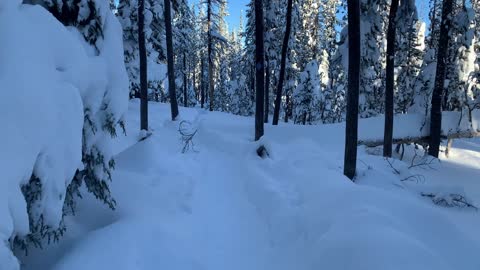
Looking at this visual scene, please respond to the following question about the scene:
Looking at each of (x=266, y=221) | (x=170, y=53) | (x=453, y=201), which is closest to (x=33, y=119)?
(x=266, y=221)

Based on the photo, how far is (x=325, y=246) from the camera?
5.82m

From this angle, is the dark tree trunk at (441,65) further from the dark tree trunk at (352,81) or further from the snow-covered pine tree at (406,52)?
the dark tree trunk at (352,81)

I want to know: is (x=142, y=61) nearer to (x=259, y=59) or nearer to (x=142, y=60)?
(x=142, y=60)

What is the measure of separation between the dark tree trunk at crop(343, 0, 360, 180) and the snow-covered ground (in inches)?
23.0

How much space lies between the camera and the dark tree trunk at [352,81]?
902cm

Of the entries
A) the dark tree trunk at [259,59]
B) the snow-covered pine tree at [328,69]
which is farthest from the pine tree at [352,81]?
the snow-covered pine tree at [328,69]

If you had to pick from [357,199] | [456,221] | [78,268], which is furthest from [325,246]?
[78,268]

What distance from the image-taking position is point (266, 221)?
7988 mm

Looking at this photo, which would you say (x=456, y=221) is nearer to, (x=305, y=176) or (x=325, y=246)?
(x=325, y=246)

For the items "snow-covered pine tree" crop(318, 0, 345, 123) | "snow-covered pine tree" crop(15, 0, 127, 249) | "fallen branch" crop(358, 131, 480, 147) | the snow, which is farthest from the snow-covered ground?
"snow-covered pine tree" crop(318, 0, 345, 123)

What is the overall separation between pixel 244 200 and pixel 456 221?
447 centimetres

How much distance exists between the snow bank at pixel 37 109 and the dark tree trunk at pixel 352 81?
6019 millimetres

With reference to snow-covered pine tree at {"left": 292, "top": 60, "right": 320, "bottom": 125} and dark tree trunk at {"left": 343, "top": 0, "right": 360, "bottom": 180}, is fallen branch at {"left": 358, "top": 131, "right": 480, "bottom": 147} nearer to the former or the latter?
dark tree trunk at {"left": 343, "top": 0, "right": 360, "bottom": 180}

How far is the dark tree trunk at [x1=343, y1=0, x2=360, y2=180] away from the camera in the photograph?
355 inches
